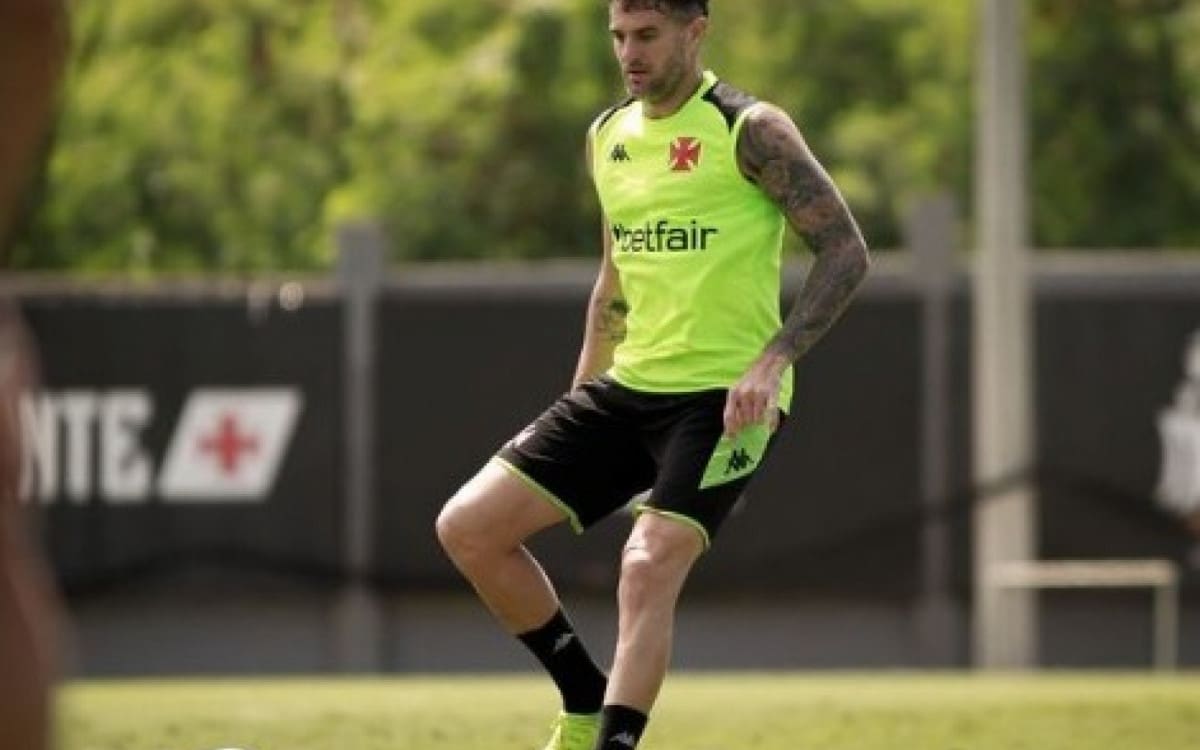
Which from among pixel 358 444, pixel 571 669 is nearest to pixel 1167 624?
pixel 358 444

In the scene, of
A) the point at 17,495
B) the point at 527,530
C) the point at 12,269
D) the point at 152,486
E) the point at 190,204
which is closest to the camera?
the point at 17,495

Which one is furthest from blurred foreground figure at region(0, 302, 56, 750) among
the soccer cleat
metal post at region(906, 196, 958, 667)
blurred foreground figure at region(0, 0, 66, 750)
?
metal post at region(906, 196, 958, 667)

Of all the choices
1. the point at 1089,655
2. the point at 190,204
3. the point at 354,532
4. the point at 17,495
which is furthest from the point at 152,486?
the point at 17,495

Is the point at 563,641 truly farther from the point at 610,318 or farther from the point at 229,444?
the point at 229,444

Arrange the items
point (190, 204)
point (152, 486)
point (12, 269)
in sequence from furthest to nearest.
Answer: point (190, 204), point (12, 269), point (152, 486)

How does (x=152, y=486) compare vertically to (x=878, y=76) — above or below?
below

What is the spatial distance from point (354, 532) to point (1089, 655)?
433 centimetres

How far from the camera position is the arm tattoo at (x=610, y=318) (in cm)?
912

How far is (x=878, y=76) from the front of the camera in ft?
104

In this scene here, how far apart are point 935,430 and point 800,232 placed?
12.1 meters

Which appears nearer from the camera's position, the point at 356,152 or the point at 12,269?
the point at 12,269

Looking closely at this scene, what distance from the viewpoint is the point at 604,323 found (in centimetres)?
916

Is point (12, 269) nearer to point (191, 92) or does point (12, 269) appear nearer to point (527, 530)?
point (191, 92)

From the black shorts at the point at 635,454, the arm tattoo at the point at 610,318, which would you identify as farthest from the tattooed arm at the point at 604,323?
the black shorts at the point at 635,454
